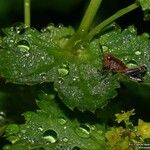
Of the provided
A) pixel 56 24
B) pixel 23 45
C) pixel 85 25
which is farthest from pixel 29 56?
pixel 56 24

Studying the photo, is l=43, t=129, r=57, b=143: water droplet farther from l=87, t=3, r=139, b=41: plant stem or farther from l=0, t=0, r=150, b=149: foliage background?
l=87, t=3, r=139, b=41: plant stem

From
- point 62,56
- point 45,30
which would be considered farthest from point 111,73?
point 45,30

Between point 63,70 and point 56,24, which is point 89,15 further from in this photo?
point 56,24

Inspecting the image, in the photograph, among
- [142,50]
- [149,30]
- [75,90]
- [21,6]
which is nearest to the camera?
[75,90]

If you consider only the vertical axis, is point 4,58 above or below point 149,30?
below

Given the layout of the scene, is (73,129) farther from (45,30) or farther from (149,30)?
(149,30)

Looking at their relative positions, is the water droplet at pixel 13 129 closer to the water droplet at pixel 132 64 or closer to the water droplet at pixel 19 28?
the water droplet at pixel 19 28
